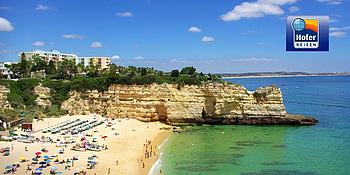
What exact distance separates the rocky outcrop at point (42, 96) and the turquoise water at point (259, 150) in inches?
800

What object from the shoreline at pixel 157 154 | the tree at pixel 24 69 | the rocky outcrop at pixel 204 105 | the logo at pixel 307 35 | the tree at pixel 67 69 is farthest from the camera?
the tree at pixel 24 69

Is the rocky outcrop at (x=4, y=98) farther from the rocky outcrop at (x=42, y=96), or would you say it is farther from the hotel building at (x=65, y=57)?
the hotel building at (x=65, y=57)

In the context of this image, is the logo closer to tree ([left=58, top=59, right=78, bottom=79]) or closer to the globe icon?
the globe icon

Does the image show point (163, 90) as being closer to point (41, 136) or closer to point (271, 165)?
point (41, 136)

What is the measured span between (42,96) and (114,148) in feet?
70.6

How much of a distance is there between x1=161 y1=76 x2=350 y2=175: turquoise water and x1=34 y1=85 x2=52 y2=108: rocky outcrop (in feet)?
66.7

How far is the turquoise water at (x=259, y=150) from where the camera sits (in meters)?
26.8

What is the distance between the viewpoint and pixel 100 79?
51938 mm

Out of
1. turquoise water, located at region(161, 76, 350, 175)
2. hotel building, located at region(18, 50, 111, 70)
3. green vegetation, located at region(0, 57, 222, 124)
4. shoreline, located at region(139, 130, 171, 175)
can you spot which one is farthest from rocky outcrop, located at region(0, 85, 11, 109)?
hotel building, located at region(18, 50, 111, 70)

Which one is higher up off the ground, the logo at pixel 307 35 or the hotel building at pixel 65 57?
the hotel building at pixel 65 57

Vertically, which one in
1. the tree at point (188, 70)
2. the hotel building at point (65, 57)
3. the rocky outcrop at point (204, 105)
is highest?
the hotel building at point (65, 57)

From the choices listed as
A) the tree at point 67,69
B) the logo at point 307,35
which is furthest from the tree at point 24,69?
the logo at point 307,35

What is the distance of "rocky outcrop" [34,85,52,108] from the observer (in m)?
50.0

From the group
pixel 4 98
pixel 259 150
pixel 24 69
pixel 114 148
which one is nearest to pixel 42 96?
pixel 4 98
